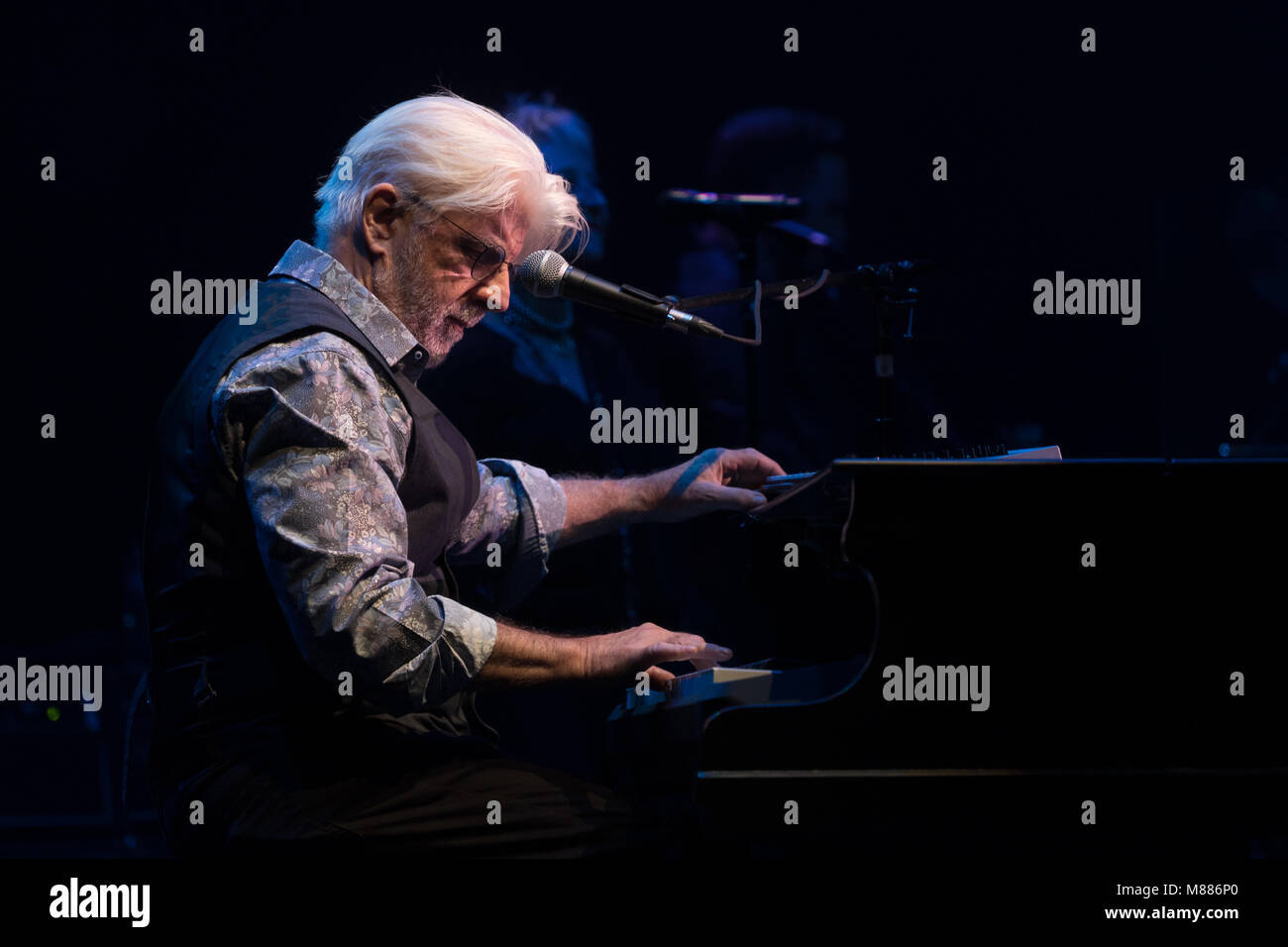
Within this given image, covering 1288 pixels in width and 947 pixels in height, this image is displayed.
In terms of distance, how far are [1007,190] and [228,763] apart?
102 inches

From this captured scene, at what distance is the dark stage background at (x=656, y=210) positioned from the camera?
118 inches

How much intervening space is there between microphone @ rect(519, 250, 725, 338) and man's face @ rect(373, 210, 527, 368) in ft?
0.20

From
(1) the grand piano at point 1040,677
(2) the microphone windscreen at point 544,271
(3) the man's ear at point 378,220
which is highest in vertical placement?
(3) the man's ear at point 378,220

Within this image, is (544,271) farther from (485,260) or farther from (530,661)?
(530,661)

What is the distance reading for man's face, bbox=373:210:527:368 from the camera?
6.07 feet

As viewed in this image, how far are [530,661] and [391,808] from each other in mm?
288

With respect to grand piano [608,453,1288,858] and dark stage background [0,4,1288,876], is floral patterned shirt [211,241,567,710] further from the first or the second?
dark stage background [0,4,1288,876]

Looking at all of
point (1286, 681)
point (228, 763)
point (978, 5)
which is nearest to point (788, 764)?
point (1286, 681)

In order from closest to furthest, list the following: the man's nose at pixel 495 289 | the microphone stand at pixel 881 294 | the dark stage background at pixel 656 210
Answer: the man's nose at pixel 495 289, the microphone stand at pixel 881 294, the dark stage background at pixel 656 210
